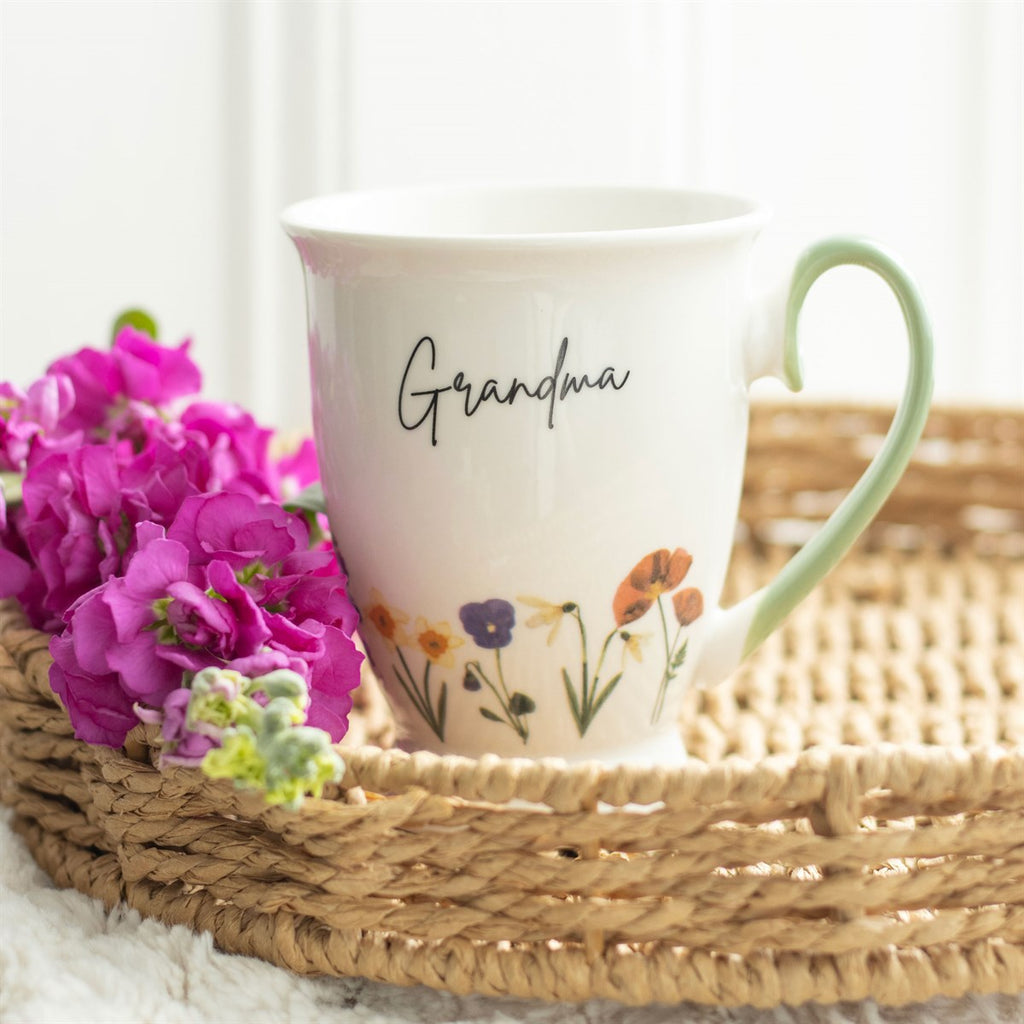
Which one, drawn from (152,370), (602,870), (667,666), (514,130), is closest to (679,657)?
(667,666)

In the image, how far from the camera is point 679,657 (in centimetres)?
45

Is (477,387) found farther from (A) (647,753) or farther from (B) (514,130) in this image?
(B) (514,130)

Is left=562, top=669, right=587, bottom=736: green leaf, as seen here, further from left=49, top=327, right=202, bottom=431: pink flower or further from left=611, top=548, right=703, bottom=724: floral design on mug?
left=49, top=327, right=202, bottom=431: pink flower

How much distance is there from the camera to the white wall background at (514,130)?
1.06 m

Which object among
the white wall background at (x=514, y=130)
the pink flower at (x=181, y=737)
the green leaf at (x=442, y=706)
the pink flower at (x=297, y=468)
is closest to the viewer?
the pink flower at (x=181, y=737)

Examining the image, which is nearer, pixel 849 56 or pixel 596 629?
pixel 596 629

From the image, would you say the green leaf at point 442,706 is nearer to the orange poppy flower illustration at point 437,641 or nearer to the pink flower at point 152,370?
the orange poppy flower illustration at point 437,641

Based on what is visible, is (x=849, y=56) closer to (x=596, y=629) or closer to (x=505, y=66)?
(x=505, y=66)

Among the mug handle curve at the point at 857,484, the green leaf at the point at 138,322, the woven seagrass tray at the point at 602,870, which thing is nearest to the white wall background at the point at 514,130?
the green leaf at the point at 138,322

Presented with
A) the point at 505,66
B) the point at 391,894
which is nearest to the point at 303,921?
the point at 391,894

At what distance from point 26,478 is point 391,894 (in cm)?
20

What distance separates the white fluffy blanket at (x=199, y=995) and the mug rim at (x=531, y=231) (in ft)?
0.70

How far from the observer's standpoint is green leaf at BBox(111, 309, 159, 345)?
1.91 feet

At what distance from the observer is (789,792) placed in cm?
35
